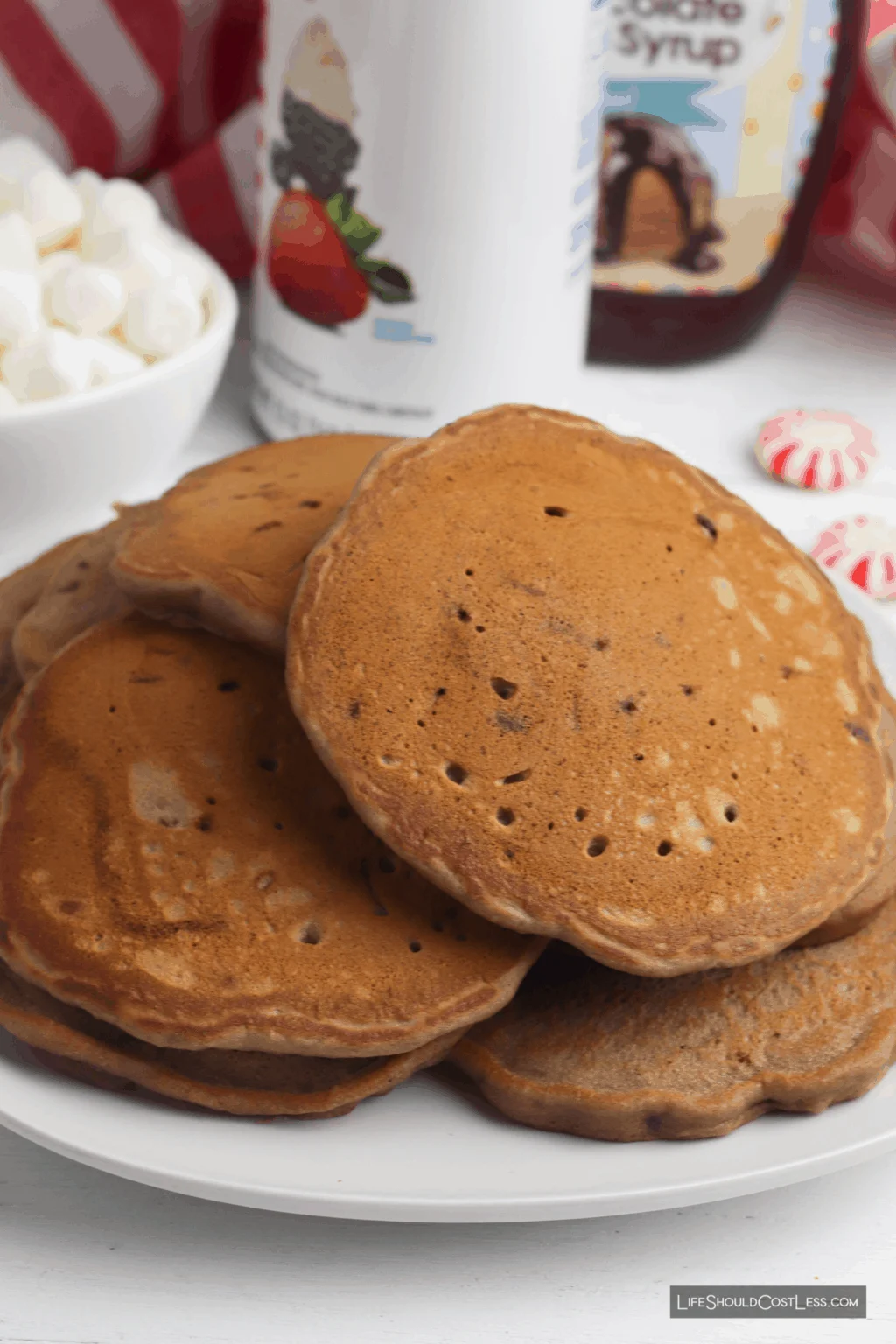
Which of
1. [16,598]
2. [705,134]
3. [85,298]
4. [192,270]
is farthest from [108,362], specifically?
[705,134]

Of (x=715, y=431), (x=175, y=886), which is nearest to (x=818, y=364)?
(x=715, y=431)

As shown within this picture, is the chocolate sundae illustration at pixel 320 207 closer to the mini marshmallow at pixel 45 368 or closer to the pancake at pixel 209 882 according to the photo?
the mini marshmallow at pixel 45 368

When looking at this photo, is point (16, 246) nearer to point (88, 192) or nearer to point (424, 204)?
point (88, 192)

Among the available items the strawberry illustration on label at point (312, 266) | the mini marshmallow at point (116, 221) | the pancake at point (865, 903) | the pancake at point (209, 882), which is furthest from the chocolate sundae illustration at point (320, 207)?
the pancake at point (865, 903)

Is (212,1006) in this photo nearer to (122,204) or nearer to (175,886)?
(175,886)

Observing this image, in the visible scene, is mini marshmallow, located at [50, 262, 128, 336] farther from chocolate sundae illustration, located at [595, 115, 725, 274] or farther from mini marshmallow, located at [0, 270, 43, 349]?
chocolate sundae illustration, located at [595, 115, 725, 274]
